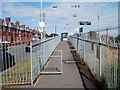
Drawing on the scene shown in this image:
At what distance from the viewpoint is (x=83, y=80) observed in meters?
6.65

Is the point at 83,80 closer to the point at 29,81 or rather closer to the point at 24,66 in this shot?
the point at 29,81

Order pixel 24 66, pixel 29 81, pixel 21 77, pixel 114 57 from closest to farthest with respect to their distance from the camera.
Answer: pixel 114 57 < pixel 29 81 < pixel 21 77 < pixel 24 66

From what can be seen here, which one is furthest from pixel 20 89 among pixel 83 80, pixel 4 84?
pixel 83 80

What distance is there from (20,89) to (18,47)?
6.11ft

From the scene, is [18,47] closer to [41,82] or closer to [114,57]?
[41,82]

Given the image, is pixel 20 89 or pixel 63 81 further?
pixel 63 81

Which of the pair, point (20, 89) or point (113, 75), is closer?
point (113, 75)

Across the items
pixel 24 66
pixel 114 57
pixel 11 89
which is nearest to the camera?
pixel 114 57

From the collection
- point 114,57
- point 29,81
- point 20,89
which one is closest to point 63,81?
point 29,81

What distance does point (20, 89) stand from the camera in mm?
5547

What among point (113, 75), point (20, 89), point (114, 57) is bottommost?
point (20, 89)

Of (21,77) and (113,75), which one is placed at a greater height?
(113,75)

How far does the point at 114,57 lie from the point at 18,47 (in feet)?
13.1

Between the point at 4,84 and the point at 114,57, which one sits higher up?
the point at 114,57
